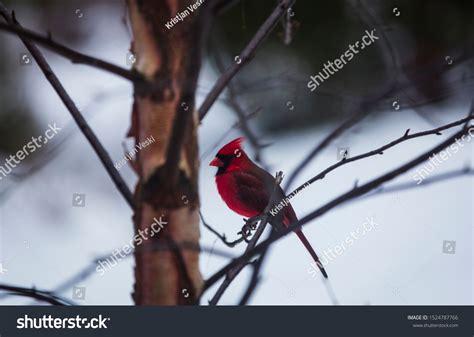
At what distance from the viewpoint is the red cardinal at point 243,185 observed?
A: 1500 mm

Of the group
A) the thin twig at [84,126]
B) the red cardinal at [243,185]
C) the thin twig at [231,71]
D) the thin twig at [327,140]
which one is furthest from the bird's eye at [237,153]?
the thin twig at [84,126]

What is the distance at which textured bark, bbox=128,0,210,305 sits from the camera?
1.07 metres

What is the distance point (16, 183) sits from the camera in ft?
5.21

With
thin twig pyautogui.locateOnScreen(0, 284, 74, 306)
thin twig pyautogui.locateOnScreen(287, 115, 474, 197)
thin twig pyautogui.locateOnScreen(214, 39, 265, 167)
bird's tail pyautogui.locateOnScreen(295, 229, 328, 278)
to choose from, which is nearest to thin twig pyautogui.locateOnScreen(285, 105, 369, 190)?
thin twig pyautogui.locateOnScreen(287, 115, 474, 197)

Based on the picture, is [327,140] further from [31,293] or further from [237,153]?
[31,293]

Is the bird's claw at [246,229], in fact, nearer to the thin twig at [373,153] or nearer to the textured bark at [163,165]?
the thin twig at [373,153]

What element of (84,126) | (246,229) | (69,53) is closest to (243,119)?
(246,229)

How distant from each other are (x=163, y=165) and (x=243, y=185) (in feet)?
1.70

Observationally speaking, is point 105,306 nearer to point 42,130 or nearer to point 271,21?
point 42,130

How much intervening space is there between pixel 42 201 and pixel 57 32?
0.46 m

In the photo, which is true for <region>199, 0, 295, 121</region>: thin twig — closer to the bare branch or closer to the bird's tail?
the bare branch

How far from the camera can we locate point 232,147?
5.07 ft

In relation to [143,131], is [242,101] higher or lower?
higher

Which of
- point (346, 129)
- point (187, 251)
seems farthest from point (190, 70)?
point (346, 129)
